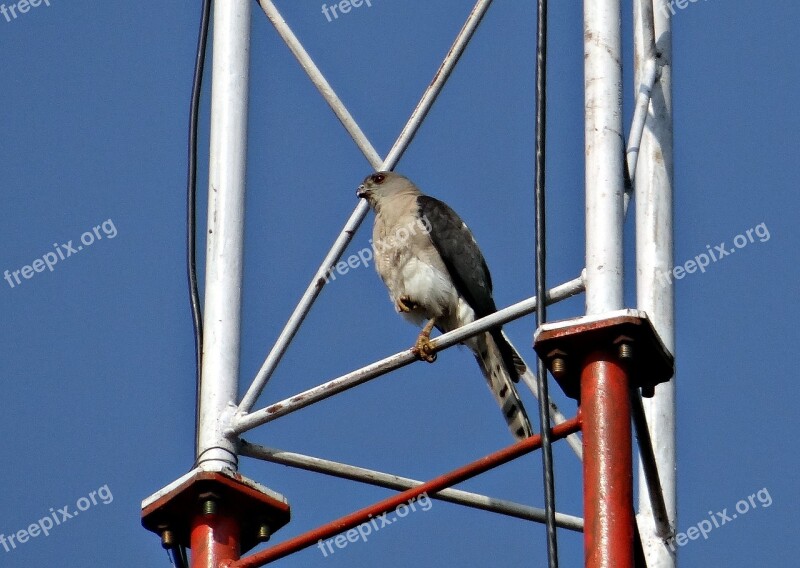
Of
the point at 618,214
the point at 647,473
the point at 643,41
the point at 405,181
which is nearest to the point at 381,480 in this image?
the point at 647,473

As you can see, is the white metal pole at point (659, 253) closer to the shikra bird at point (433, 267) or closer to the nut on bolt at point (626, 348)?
the nut on bolt at point (626, 348)

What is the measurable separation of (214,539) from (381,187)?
4092 millimetres

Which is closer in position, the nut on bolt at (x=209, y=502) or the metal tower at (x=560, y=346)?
the metal tower at (x=560, y=346)

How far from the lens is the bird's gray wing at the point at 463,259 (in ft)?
28.1

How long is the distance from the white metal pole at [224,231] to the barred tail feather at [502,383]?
1.92 metres

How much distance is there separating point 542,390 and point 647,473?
686mm

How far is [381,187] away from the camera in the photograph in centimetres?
897

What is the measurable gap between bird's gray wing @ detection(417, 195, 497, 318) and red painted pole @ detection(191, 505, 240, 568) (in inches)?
137

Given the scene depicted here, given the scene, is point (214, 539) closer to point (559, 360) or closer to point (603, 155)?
point (559, 360)

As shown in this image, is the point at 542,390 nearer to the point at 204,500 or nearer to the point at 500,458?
the point at 500,458

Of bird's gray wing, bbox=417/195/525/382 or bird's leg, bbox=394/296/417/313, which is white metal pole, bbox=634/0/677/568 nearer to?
bird's gray wing, bbox=417/195/525/382

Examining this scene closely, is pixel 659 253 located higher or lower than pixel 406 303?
lower

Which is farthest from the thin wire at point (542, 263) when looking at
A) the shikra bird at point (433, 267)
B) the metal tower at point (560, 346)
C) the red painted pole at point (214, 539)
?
the shikra bird at point (433, 267)

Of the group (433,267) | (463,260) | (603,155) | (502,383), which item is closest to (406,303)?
(433,267)
